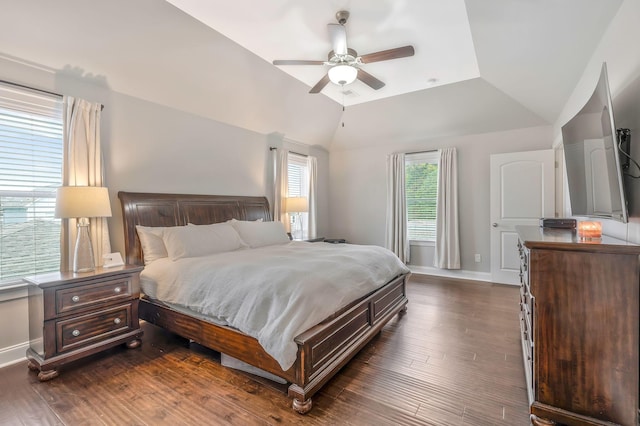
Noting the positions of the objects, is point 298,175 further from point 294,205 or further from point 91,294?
point 91,294

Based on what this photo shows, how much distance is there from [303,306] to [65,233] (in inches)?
95.6

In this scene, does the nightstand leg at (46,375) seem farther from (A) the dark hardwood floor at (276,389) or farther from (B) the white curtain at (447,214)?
(B) the white curtain at (447,214)

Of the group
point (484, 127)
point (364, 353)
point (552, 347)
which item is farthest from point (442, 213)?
point (552, 347)

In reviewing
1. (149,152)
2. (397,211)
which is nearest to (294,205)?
(397,211)

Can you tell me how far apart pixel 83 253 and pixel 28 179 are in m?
0.83

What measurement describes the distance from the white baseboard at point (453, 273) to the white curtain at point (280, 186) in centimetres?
268

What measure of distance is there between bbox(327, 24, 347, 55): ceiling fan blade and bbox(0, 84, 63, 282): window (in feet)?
8.50

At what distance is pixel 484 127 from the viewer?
16.3 feet

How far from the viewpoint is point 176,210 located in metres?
3.65

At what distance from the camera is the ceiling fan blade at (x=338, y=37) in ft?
8.21

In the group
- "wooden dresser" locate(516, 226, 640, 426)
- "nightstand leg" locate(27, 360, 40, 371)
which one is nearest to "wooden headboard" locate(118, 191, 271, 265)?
"nightstand leg" locate(27, 360, 40, 371)

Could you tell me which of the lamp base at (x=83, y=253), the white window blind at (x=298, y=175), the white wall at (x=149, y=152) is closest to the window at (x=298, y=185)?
the white window blind at (x=298, y=175)

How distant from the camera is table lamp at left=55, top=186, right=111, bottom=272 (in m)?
2.44

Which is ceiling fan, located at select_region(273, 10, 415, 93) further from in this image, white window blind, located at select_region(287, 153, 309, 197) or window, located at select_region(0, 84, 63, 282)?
white window blind, located at select_region(287, 153, 309, 197)
